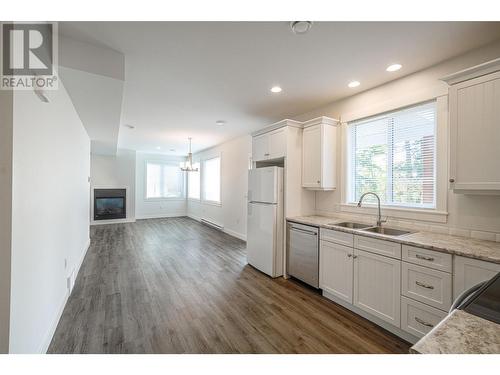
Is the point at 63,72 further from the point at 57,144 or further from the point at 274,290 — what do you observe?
the point at 274,290

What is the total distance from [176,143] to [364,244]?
578cm

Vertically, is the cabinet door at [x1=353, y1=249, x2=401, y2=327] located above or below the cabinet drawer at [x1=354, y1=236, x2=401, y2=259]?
below

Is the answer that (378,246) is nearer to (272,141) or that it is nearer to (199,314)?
(199,314)

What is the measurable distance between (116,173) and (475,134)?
8.90 metres

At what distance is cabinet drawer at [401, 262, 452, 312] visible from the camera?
176 cm

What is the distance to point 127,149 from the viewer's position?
7.83m

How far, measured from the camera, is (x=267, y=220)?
345 centimetres

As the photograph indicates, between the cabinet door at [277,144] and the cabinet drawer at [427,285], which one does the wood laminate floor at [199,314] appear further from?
the cabinet door at [277,144]

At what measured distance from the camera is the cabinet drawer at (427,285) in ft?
5.78

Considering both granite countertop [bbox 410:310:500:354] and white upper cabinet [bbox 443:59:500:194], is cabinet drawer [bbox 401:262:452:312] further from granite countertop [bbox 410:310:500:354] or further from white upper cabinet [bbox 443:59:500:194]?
granite countertop [bbox 410:310:500:354]

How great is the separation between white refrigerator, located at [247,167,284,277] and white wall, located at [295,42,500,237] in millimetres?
900

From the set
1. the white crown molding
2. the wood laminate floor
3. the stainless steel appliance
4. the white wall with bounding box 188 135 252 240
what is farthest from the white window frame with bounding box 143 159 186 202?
the stainless steel appliance

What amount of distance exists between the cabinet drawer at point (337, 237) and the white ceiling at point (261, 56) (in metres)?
1.82
